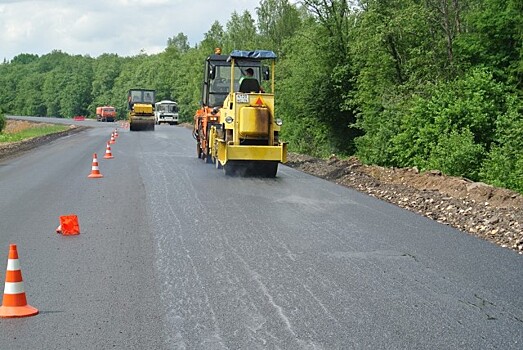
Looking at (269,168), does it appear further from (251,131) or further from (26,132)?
(26,132)

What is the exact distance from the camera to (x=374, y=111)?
30.4m

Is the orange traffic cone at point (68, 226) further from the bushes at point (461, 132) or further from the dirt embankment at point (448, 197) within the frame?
the bushes at point (461, 132)

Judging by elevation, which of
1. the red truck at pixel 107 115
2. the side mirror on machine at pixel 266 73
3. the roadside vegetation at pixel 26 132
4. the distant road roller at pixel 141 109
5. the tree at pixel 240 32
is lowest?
the red truck at pixel 107 115

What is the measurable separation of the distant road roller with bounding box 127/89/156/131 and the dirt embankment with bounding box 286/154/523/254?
3448 centimetres

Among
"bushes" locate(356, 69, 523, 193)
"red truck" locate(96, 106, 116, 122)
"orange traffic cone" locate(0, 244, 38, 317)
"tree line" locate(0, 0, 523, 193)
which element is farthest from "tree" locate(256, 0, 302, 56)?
"orange traffic cone" locate(0, 244, 38, 317)

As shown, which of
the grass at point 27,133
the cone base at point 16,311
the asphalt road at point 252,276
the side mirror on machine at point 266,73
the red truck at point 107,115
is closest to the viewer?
the asphalt road at point 252,276

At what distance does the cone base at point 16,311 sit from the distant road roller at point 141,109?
49.7m

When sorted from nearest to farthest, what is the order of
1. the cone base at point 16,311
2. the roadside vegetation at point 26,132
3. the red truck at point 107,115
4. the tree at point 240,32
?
the cone base at point 16,311
the roadside vegetation at point 26,132
the tree at point 240,32
the red truck at point 107,115

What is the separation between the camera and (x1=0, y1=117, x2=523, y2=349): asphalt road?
20.2ft

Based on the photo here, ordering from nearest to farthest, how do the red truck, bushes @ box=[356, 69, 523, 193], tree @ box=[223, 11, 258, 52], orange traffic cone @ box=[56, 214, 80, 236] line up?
orange traffic cone @ box=[56, 214, 80, 236], bushes @ box=[356, 69, 523, 193], tree @ box=[223, 11, 258, 52], the red truck

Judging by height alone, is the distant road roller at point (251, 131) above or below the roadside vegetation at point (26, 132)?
above

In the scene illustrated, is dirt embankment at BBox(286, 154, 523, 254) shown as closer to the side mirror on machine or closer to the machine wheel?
the machine wheel

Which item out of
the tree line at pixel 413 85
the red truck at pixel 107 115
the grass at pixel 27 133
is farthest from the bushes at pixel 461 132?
the red truck at pixel 107 115

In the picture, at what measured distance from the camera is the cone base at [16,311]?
6.52 meters
